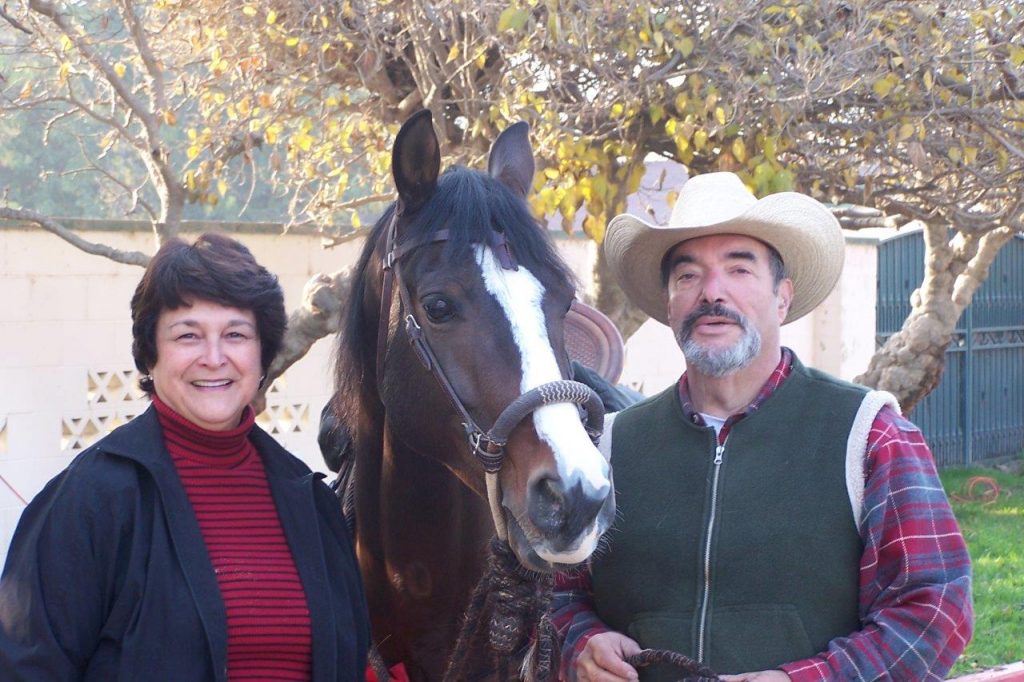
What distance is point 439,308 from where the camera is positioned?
2484mm

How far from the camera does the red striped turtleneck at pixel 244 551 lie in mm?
2154

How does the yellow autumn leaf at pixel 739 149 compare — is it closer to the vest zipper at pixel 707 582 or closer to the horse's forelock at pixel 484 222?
the horse's forelock at pixel 484 222

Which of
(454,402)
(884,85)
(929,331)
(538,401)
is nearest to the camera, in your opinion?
(538,401)

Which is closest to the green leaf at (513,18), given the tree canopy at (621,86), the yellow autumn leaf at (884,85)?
the tree canopy at (621,86)

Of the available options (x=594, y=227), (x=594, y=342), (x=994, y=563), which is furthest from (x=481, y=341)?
(x=994, y=563)

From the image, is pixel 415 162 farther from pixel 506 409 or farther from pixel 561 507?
pixel 561 507

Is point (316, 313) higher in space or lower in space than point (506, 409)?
higher

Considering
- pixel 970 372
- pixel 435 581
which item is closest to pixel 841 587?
pixel 435 581

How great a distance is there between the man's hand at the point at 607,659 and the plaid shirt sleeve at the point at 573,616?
37 mm

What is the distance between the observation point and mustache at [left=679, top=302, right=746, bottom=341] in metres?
2.24

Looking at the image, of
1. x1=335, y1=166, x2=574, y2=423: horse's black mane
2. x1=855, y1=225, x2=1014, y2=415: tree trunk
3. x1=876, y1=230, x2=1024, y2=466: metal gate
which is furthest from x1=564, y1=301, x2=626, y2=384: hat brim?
x1=876, y1=230, x2=1024, y2=466: metal gate

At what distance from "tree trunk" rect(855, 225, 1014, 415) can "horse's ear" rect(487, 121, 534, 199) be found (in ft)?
16.1

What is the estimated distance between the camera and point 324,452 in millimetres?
3527

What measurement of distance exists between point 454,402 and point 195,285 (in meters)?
0.58
